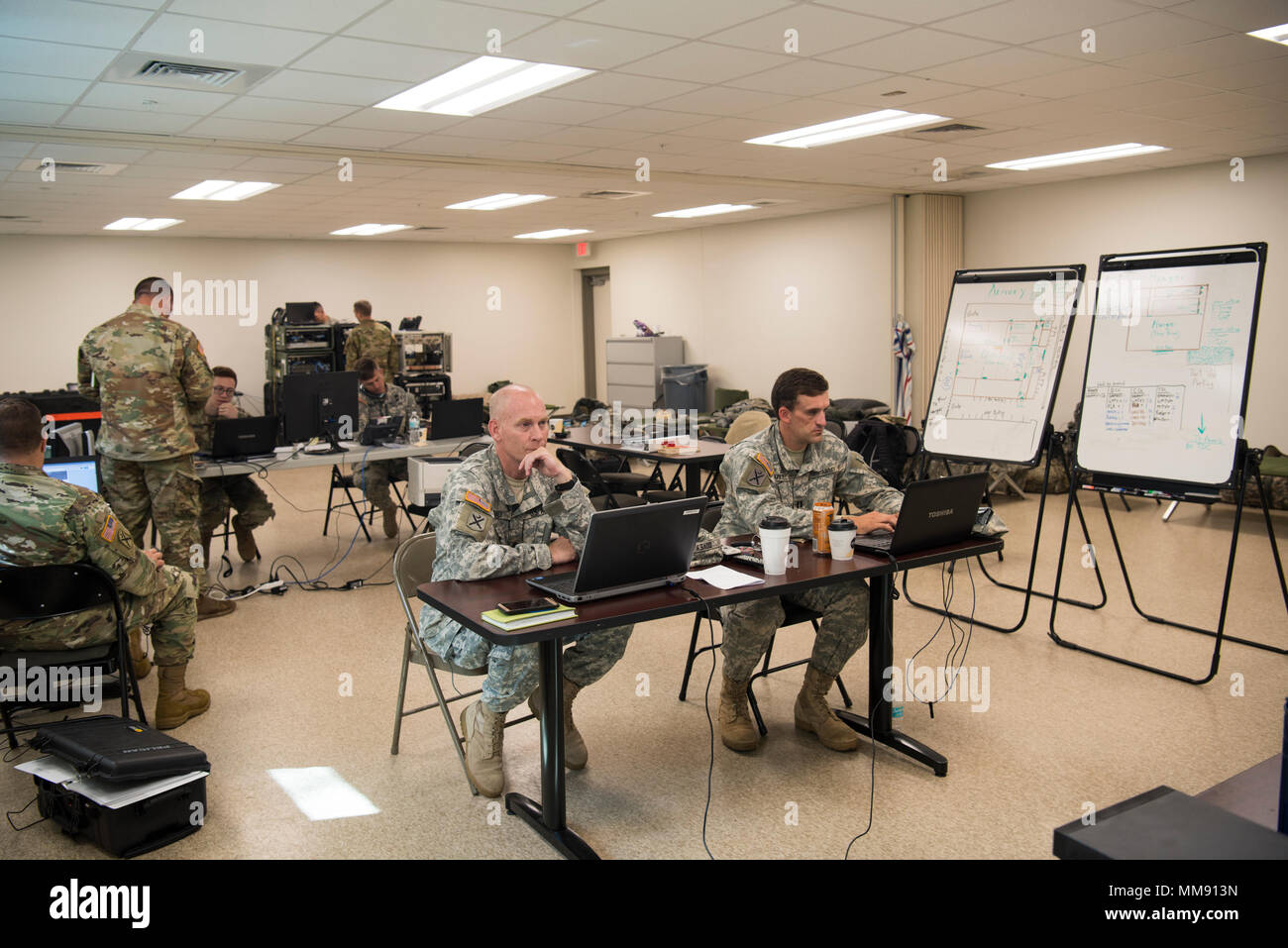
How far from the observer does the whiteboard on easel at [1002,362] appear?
16.3 feet

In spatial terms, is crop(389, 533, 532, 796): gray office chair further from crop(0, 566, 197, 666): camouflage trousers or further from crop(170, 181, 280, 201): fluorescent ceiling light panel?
crop(170, 181, 280, 201): fluorescent ceiling light panel

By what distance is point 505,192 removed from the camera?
28.6 ft

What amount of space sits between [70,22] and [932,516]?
12.3 ft

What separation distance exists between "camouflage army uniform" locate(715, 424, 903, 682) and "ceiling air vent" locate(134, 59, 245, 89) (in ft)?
9.88

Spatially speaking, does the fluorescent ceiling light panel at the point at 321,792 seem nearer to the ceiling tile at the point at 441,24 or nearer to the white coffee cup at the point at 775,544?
the white coffee cup at the point at 775,544

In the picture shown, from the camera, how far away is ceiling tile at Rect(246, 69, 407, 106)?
4.61 metres

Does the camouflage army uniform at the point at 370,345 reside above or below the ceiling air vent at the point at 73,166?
below

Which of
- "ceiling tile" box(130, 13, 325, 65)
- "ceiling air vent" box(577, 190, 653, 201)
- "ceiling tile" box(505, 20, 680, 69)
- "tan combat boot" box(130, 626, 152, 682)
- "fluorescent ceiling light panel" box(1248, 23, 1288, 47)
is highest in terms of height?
"ceiling air vent" box(577, 190, 653, 201)

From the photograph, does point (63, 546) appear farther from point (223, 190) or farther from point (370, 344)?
point (370, 344)

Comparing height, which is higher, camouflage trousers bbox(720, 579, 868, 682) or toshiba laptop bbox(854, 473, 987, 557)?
toshiba laptop bbox(854, 473, 987, 557)

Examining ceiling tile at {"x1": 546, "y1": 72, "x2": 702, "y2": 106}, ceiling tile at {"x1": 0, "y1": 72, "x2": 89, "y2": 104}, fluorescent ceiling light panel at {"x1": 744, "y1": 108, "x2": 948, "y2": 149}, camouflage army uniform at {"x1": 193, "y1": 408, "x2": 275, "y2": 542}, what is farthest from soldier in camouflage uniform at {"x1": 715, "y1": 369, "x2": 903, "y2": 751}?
camouflage army uniform at {"x1": 193, "y1": 408, "x2": 275, "y2": 542}

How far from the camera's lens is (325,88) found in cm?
482

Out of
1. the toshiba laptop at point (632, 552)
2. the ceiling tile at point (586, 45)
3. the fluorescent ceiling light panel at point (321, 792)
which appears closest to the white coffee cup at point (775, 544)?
the toshiba laptop at point (632, 552)
